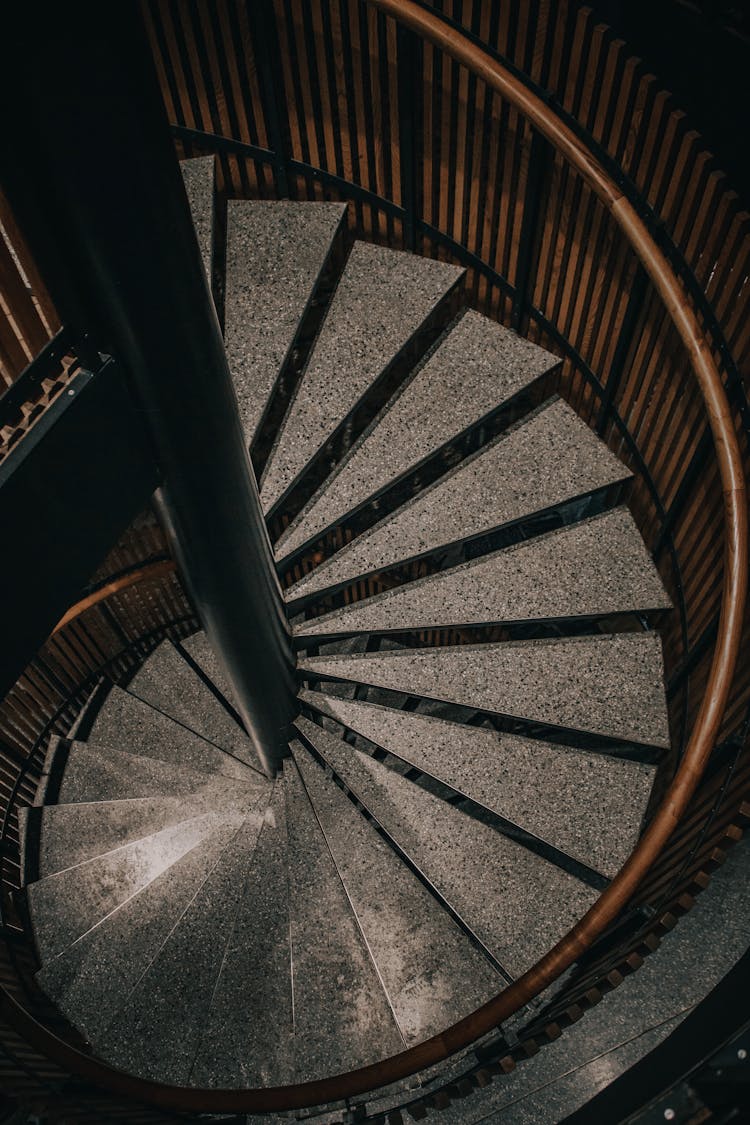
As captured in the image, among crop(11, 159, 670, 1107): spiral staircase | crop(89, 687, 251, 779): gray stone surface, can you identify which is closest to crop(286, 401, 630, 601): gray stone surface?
crop(11, 159, 670, 1107): spiral staircase

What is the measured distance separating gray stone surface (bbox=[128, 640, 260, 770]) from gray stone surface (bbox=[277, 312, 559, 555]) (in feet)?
6.25

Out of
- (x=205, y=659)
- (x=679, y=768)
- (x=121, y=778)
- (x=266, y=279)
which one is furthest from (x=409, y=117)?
(x=121, y=778)

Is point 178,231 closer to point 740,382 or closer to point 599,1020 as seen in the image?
point 740,382

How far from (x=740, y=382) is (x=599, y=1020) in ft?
6.76

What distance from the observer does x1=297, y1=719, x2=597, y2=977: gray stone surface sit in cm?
A: 320

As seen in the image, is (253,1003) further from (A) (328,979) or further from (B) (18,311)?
(B) (18,311)

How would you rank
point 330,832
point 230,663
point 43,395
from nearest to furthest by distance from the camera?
point 43,395 → point 230,663 → point 330,832

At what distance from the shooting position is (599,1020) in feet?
8.21

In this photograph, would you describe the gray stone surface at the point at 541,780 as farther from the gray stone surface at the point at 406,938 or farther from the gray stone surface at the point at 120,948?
the gray stone surface at the point at 120,948

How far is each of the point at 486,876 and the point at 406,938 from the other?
412mm

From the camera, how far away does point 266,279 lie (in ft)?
11.7

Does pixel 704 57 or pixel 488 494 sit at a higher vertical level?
pixel 488 494

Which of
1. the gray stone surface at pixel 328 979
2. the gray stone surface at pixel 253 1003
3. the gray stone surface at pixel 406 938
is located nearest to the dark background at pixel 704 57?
the gray stone surface at pixel 406 938

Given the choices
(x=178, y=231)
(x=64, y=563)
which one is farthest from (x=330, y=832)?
(x=178, y=231)
